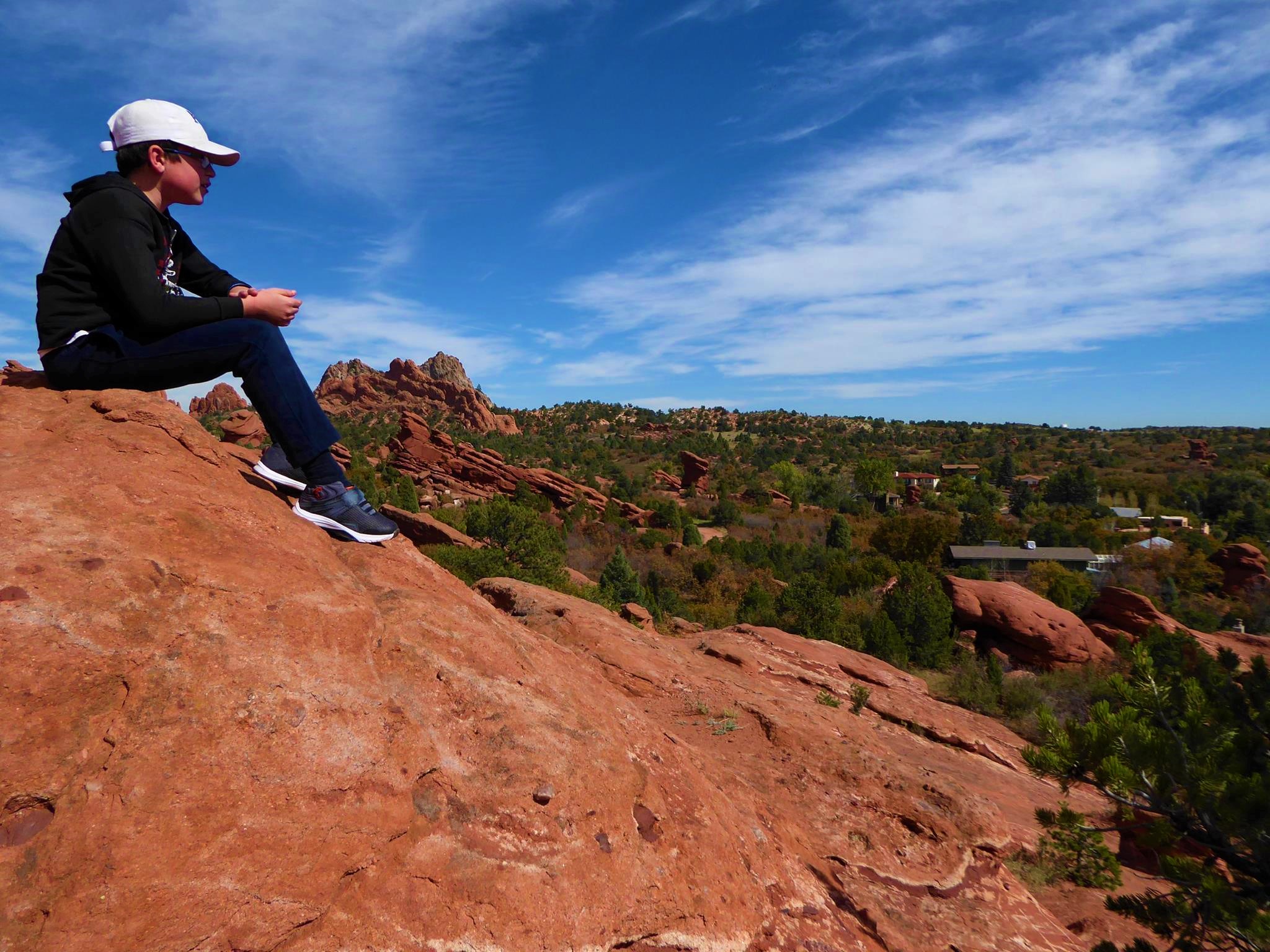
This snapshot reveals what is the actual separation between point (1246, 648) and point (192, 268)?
110 ft

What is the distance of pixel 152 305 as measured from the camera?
9.73 ft

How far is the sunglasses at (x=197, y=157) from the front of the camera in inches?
124

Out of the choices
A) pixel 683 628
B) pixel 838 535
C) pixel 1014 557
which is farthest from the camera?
pixel 838 535

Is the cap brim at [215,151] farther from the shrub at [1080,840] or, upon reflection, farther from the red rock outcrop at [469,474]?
the red rock outcrop at [469,474]

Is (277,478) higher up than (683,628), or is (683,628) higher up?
(277,478)

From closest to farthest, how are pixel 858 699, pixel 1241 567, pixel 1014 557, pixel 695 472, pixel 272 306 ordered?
pixel 272 306 → pixel 858 699 → pixel 1241 567 → pixel 1014 557 → pixel 695 472

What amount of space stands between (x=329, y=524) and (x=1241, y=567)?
51449 millimetres

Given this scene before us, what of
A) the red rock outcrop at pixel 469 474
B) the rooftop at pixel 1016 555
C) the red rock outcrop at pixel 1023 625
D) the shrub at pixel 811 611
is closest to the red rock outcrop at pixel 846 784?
the shrub at pixel 811 611

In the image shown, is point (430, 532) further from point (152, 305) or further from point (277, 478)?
point (152, 305)

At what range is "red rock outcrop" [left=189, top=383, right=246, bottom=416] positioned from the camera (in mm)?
103250

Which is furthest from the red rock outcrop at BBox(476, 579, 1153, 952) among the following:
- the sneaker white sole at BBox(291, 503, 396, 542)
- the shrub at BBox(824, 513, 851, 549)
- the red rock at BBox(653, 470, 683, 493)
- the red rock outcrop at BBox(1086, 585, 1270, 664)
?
the red rock at BBox(653, 470, 683, 493)

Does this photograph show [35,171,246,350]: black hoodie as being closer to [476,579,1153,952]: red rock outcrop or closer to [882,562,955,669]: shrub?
[476,579,1153,952]: red rock outcrop

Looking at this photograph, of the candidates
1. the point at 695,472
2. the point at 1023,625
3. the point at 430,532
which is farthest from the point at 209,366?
the point at 695,472

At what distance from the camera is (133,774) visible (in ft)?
7.03
